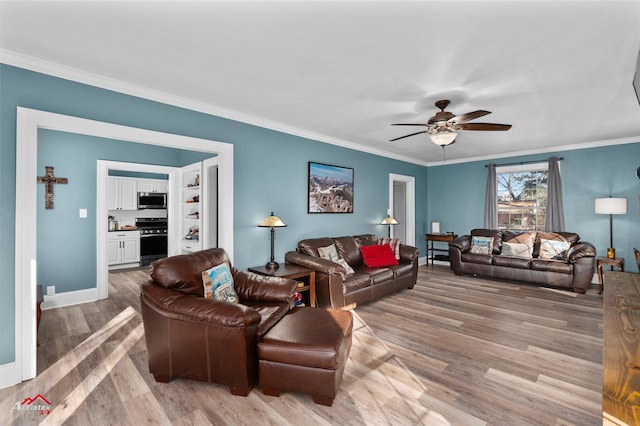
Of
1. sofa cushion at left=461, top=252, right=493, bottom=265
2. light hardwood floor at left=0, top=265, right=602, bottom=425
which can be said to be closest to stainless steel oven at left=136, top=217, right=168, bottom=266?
light hardwood floor at left=0, top=265, right=602, bottom=425

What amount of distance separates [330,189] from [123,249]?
466cm

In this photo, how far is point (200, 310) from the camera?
85.1 inches

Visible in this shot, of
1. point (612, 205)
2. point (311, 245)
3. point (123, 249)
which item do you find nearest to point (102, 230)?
point (123, 249)

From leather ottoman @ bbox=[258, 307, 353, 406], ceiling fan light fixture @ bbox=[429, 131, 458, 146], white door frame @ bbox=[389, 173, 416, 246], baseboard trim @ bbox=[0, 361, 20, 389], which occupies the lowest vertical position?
baseboard trim @ bbox=[0, 361, 20, 389]

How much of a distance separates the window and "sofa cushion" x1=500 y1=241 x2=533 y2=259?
866 millimetres

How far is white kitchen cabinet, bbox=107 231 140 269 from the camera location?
6336 mm

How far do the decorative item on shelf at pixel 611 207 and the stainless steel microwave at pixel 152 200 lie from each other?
8380 millimetres

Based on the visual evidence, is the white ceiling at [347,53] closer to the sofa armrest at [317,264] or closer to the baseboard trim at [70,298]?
the sofa armrest at [317,264]

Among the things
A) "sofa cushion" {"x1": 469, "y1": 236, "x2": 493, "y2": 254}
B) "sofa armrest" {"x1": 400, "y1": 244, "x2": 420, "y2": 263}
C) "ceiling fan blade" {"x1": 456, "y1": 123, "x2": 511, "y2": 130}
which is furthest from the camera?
"sofa cushion" {"x1": 469, "y1": 236, "x2": 493, "y2": 254}

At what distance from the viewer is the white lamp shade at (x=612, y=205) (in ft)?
15.7

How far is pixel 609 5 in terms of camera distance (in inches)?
70.5

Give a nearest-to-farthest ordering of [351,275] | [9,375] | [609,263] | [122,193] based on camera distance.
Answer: [9,375], [351,275], [609,263], [122,193]

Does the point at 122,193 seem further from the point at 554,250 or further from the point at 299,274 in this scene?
the point at 554,250

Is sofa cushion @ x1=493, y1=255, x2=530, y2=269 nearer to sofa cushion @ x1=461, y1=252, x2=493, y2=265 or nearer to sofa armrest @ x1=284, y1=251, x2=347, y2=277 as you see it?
sofa cushion @ x1=461, y1=252, x2=493, y2=265
